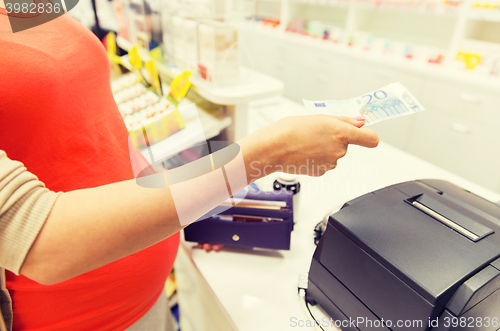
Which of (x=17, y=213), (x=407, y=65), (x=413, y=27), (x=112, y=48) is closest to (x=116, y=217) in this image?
(x=17, y=213)

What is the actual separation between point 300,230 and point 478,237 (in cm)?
46

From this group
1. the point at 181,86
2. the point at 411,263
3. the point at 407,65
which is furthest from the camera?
the point at 407,65

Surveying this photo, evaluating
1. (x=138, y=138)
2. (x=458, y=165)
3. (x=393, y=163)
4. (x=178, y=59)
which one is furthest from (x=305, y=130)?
(x=458, y=165)

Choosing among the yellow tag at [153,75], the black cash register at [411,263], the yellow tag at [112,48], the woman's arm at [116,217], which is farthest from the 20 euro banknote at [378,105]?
the yellow tag at [112,48]

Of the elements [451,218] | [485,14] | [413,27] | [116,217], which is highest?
[485,14]

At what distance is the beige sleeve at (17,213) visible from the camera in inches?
14.3

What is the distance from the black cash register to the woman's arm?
25 cm

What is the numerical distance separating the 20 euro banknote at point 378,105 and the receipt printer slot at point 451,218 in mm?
209

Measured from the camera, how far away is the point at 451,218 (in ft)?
2.02

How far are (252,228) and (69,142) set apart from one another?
0.47 meters

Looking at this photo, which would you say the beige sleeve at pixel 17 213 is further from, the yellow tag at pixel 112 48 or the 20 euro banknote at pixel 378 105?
the yellow tag at pixel 112 48

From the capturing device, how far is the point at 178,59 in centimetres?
149

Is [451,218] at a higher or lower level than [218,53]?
lower

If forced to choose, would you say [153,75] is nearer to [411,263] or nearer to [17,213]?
[17,213]
